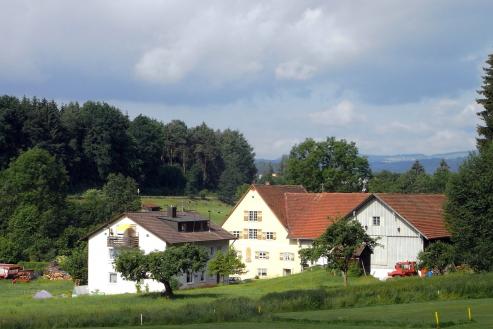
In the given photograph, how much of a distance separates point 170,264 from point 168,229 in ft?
53.3

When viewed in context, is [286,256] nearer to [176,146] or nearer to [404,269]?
[404,269]

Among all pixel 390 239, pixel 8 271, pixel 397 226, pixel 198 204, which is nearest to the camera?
pixel 397 226

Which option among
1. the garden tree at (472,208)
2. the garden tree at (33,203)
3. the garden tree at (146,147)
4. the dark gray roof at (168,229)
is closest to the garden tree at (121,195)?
the garden tree at (33,203)

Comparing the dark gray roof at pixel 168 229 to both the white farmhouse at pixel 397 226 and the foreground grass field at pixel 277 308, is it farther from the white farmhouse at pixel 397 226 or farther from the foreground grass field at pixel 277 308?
the foreground grass field at pixel 277 308

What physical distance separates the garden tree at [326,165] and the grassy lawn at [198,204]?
18224 mm

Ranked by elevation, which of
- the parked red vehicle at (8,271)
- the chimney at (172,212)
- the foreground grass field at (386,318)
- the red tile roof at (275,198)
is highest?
the red tile roof at (275,198)

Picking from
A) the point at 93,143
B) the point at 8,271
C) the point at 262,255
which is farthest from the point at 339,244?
the point at 93,143

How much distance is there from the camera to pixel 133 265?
56.6m

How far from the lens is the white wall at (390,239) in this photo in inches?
2621

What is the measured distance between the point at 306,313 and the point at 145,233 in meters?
32.7

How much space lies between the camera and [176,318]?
37125mm

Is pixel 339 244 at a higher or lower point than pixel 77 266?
higher

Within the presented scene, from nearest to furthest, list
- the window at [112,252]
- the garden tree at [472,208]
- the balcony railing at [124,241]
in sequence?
1. the garden tree at [472,208]
2. the balcony railing at [124,241]
3. the window at [112,252]

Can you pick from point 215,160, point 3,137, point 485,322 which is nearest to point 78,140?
point 3,137
